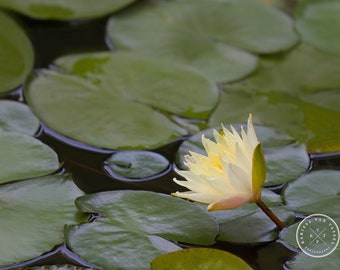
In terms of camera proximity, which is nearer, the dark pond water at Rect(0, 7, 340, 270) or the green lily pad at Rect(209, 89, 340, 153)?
the dark pond water at Rect(0, 7, 340, 270)

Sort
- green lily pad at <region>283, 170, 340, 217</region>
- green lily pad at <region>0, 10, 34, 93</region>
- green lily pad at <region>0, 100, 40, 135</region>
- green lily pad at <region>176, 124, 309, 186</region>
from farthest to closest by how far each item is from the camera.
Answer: green lily pad at <region>0, 10, 34, 93</region>
green lily pad at <region>0, 100, 40, 135</region>
green lily pad at <region>176, 124, 309, 186</region>
green lily pad at <region>283, 170, 340, 217</region>

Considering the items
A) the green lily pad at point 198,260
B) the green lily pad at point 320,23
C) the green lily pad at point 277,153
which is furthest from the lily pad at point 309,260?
the green lily pad at point 320,23

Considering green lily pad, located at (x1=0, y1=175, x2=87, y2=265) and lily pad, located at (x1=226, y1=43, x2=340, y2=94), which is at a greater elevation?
green lily pad, located at (x1=0, y1=175, x2=87, y2=265)

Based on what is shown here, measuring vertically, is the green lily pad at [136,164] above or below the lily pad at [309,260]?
above

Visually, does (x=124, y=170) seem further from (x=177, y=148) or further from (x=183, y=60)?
(x=183, y=60)

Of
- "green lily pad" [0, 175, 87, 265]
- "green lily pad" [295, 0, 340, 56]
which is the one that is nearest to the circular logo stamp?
"green lily pad" [0, 175, 87, 265]

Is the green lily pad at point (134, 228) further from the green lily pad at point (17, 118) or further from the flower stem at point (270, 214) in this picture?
the green lily pad at point (17, 118)

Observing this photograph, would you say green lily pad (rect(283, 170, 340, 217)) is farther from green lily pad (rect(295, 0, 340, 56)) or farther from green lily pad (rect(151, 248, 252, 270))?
green lily pad (rect(295, 0, 340, 56))
